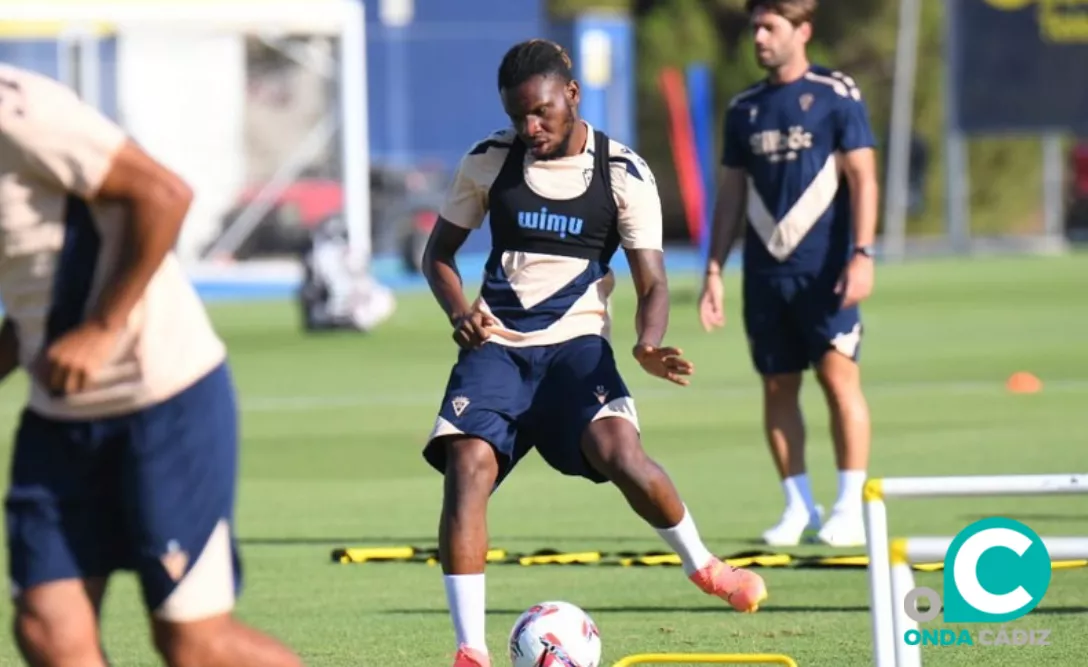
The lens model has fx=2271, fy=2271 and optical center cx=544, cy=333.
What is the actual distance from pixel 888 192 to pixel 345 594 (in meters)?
41.9

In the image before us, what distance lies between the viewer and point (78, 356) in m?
5.02

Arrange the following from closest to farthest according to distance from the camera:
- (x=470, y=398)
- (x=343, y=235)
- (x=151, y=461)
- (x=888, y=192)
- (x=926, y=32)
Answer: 1. (x=151, y=461)
2. (x=470, y=398)
3. (x=343, y=235)
4. (x=888, y=192)
5. (x=926, y=32)

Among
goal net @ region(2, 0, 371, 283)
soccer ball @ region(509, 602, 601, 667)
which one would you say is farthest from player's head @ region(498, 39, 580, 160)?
goal net @ region(2, 0, 371, 283)

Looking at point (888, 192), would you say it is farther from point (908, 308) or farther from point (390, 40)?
point (908, 308)

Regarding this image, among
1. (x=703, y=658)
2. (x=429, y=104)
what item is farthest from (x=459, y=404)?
(x=429, y=104)

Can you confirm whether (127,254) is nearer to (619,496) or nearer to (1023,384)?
(619,496)

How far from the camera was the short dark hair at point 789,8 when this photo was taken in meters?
10.0

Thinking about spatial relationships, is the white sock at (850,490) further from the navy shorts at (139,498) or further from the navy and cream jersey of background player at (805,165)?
the navy shorts at (139,498)

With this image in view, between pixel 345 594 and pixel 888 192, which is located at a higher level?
pixel 345 594

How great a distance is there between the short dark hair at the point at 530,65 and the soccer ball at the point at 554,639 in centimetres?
164

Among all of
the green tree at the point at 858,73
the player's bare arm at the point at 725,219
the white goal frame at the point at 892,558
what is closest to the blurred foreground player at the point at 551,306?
the white goal frame at the point at 892,558

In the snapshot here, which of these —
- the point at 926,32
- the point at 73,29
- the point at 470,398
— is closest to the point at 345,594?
the point at 470,398

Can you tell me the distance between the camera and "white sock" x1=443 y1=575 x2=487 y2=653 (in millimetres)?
6938

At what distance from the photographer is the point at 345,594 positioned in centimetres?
912
